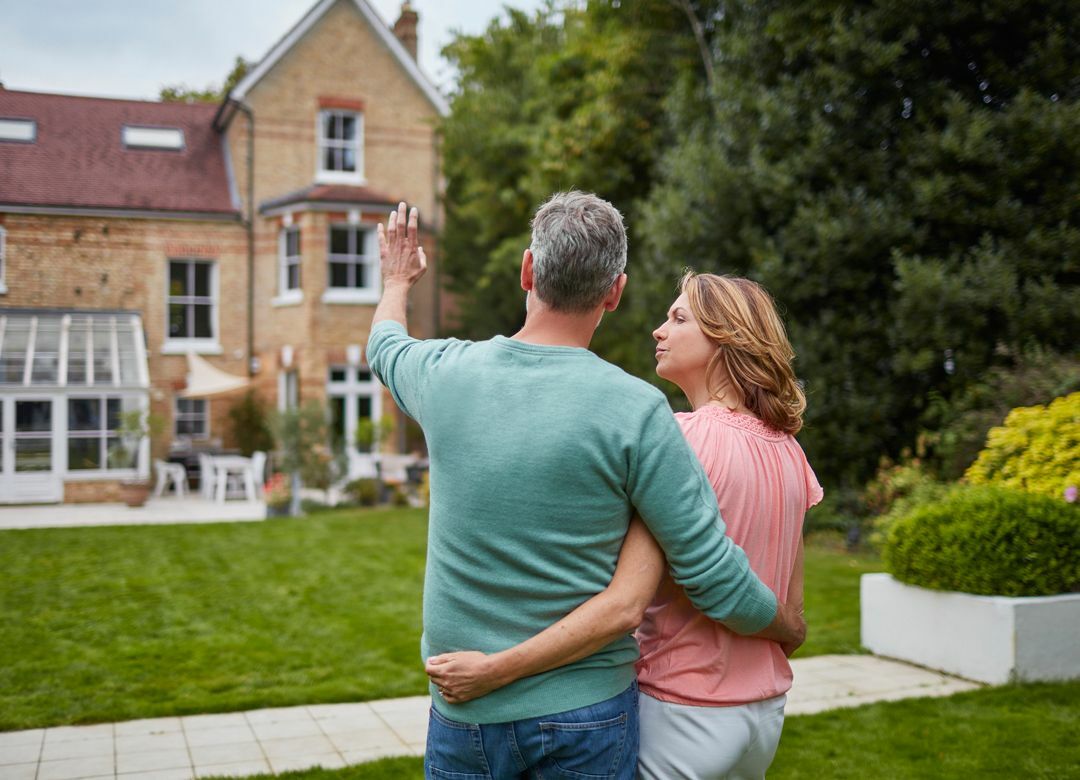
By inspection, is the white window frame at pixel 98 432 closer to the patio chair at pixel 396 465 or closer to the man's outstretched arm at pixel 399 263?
the patio chair at pixel 396 465

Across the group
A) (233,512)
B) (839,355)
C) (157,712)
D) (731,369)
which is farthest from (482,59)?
(731,369)

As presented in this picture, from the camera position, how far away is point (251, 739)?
16.0 feet

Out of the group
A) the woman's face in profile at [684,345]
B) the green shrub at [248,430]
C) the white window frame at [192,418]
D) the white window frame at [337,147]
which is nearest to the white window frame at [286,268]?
the white window frame at [337,147]

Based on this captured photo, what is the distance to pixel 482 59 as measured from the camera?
20.4 meters

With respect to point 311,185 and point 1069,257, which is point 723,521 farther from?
point 311,185

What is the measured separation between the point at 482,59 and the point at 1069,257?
44.3 ft

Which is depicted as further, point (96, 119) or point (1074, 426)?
point (96, 119)

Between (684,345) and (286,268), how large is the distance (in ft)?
65.4

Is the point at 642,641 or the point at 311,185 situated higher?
the point at 311,185

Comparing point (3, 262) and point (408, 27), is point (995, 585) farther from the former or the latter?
point (408, 27)

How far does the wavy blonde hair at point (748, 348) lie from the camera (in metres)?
2.15

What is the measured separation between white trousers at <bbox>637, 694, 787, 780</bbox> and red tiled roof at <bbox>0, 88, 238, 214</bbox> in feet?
67.2

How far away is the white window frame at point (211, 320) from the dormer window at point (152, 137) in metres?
2.71

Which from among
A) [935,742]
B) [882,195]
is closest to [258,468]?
[882,195]
